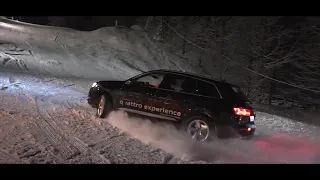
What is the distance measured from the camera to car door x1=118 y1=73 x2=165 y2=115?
8406mm

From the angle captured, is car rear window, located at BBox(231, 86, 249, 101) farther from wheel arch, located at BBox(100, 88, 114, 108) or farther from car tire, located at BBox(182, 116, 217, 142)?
wheel arch, located at BBox(100, 88, 114, 108)

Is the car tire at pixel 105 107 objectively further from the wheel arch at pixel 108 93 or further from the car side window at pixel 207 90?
the car side window at pixel 207 90

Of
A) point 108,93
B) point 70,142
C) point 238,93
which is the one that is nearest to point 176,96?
point 238,93

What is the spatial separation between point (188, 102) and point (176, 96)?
1.15 ft

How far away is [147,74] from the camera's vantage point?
8719 mm

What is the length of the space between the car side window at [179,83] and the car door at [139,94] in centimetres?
22

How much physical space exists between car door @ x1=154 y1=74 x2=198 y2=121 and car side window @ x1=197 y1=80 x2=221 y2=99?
14 cm

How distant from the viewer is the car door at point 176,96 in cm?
781

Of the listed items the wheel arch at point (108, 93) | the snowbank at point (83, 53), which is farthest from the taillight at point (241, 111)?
the snowbank at point (83, 53)

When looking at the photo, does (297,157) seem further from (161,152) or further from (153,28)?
(153,28)

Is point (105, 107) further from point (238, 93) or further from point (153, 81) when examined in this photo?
point (238, 93)

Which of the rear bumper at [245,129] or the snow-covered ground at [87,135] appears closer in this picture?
the snow-covered ground at [87,135]

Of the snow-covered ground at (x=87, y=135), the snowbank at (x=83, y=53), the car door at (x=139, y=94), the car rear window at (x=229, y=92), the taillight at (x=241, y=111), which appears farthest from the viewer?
the snowbank at (x=83, y=53)
